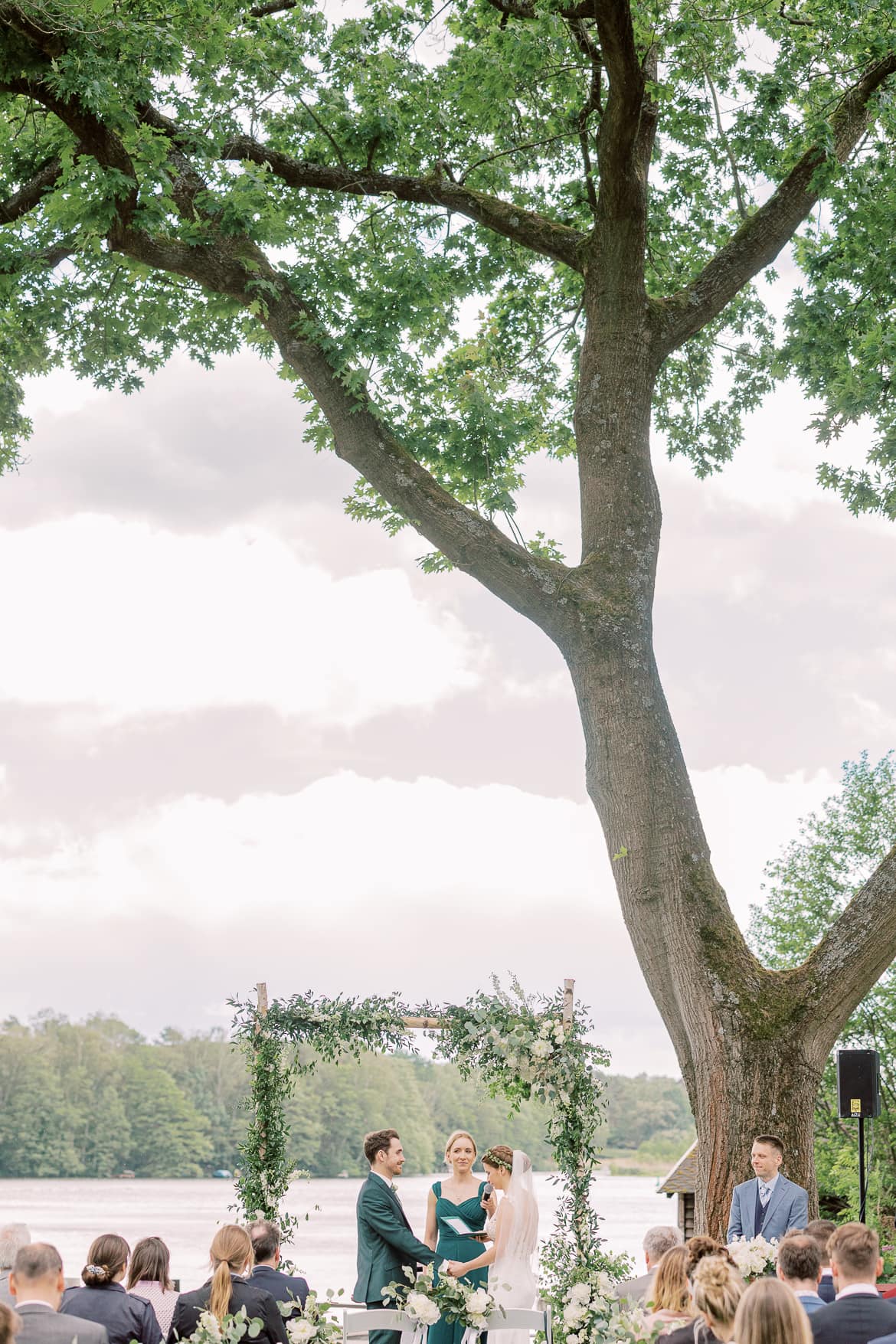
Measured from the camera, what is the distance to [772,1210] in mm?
5672

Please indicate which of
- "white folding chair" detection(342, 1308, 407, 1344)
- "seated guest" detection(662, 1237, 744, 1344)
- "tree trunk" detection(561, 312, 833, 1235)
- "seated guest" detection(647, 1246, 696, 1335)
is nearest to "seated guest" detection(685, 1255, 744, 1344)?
"seated guest" detection(662, 1237, 744, 1344)

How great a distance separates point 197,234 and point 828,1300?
245 inches

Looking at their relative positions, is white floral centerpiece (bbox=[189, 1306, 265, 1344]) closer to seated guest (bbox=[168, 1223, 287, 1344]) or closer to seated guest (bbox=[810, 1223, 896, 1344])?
seated guest (bbox=[168, 1223, 287, 1344])

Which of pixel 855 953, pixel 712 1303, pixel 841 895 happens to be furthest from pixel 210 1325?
pixel 841 895

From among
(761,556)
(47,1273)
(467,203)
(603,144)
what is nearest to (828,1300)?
(47,1273)

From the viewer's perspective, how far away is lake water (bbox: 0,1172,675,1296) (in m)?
37.7

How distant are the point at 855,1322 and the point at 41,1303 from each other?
7.79ft

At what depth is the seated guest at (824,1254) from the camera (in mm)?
4641

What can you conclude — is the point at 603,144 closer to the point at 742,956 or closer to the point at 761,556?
the point at 742,956

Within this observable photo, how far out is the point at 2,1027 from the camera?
47.3 metres

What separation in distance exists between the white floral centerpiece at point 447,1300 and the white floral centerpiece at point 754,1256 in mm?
1070

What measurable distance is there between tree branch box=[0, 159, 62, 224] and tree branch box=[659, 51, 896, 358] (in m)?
3.99

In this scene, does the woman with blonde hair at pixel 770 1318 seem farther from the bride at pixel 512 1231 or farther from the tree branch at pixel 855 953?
the bride at pixel 512 1231

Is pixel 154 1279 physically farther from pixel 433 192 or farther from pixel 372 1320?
pixel 433 192
